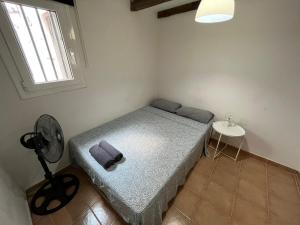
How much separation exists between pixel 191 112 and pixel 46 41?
220 cm

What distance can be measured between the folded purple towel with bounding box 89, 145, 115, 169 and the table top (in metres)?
1.53

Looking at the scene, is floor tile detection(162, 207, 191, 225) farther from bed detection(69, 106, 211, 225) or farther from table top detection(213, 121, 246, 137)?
table top detection(213, 121, 246, 137)

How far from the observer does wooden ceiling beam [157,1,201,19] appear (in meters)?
2.03

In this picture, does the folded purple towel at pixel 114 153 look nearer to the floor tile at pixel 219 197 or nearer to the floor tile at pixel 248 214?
the floor tile at pixel 219 197

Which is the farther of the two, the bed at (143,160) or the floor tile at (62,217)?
the floor tile at (62,217)

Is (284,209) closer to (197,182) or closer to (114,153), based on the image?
(197,182)

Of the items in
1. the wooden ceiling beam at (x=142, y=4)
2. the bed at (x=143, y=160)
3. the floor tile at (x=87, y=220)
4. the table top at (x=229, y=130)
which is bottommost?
the floor tile at (x=87, y=220)

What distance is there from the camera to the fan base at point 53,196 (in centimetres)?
144

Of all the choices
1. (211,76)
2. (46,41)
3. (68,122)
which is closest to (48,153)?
(68,122)

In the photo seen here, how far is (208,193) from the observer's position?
1.60 metres

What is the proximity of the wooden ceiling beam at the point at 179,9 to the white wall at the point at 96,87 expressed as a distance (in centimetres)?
18

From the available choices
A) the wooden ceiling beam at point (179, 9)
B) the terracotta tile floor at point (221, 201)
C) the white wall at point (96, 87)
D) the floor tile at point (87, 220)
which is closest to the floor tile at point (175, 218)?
the terracotta tile floor at point (221, 201)

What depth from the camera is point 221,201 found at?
4.97 feet

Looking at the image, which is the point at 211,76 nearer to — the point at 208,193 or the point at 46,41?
the point at 208,193
